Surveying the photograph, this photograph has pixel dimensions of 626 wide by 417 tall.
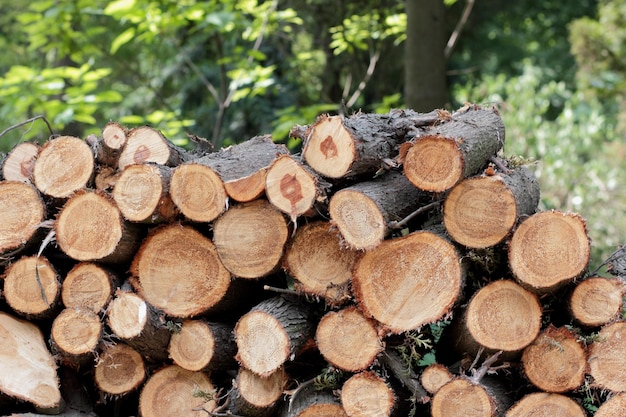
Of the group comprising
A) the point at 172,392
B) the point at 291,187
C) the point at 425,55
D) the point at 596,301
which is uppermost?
the point at 291,187

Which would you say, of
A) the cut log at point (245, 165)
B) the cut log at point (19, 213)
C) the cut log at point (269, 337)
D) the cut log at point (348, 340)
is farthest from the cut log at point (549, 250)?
the cut log at point (19, 213)

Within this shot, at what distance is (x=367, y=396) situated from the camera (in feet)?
8.63

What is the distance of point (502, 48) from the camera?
14.5 meters

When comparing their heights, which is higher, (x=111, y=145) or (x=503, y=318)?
(x=111, y=145)

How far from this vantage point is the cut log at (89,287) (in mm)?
2955

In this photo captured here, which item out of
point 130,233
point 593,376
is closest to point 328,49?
point 130,233

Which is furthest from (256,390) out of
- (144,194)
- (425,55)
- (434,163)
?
(425,55)

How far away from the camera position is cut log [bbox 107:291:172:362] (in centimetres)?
286

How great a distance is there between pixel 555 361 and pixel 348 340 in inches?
30.2

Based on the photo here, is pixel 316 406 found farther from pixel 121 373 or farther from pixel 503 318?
pixel 121 373

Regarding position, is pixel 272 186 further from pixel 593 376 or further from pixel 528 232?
pixel 593 376

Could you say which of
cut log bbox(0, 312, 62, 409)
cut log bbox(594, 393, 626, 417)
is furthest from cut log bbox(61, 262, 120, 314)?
cut log bbox(594, 393, 626, 417)

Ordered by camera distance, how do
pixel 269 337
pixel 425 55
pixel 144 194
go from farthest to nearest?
1. pixel 425 55
2. pixel 144 194
3. pixel 269 337

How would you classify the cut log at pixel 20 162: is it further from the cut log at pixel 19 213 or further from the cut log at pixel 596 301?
the cut log at pixel 596 301
